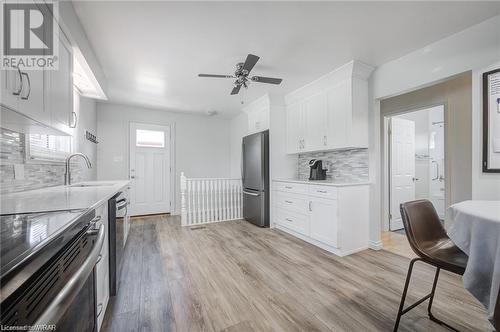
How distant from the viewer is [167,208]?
489cm

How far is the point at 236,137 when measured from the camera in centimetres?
543

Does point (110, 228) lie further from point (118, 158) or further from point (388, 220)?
point (388, 220)

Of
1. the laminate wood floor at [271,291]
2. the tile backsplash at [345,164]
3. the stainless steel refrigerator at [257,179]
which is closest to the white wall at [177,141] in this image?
the stainless steel refrigerator at [257,179]

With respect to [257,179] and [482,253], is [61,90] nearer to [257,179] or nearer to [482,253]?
[482,253]

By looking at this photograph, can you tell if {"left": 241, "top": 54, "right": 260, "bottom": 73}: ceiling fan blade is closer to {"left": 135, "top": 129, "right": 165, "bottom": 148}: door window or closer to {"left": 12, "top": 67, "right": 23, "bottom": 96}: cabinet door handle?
{"left": 12, "top": 67, "right": 23, "bottom": 96}: cabinet door handle

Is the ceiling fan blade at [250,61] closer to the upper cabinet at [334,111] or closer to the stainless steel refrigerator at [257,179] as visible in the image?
the upper cabinet at [334,111]

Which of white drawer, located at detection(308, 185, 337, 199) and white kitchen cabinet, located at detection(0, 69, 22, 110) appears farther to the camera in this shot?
white drawer, located at detection(308, 185, 337, 199)

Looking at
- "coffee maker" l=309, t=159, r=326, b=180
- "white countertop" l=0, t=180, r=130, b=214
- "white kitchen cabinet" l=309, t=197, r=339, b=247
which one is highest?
"coffee maker" l=309, t=159, r=326, b=180

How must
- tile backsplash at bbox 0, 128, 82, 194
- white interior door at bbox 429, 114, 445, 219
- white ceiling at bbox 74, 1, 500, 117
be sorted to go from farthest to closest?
white interior door at bbox 429, 114, 445, 219, white ceiling at bbox 74, 1, 500, 117, tile backsplash at bbox 0, 128, 82, 194

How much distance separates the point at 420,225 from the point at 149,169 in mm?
4804

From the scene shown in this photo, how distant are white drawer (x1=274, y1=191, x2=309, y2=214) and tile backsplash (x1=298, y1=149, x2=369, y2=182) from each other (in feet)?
2.02

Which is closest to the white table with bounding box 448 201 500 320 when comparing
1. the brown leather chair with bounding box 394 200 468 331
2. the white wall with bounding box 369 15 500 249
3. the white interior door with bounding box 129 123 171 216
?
the brown leather chair with bounding box 394 200 468 331

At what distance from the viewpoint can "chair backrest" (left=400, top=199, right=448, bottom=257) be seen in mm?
1338

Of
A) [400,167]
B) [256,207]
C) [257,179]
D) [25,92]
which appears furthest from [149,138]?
[400,167]
